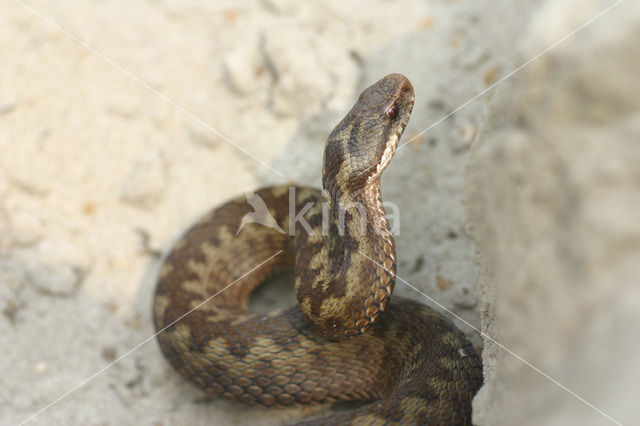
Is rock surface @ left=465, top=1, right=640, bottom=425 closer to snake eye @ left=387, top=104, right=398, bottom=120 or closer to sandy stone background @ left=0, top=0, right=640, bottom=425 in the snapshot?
sandy stone background @ left=0, top=0, right=640, bottom=425

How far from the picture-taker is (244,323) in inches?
142

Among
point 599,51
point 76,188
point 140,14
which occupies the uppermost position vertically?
point 599,51

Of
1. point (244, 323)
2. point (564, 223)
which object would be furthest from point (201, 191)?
point (564, 223)

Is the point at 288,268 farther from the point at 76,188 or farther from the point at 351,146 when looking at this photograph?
the point at 76,188

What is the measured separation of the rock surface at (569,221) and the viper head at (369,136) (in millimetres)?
1225

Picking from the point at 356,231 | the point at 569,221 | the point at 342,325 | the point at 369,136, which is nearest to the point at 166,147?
the point at 369,136

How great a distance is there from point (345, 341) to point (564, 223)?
1933 mm

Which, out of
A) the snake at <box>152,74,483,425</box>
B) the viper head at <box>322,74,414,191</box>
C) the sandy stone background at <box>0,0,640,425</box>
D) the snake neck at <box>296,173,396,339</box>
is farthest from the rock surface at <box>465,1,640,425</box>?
the viper head at <box>322,74,414,191</box>

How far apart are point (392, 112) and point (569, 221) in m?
1.91

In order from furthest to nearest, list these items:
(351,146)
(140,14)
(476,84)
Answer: (140,14) → (476,84) → (351,146)

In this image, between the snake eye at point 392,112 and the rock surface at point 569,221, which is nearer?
the rock surface at point 569,221

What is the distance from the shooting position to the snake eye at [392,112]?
347 centimetres

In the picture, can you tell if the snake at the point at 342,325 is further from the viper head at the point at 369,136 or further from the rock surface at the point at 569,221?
the rock surface at the point at 569,221

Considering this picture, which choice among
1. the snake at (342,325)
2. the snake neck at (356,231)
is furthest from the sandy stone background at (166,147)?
the snake neck at (356,231)
